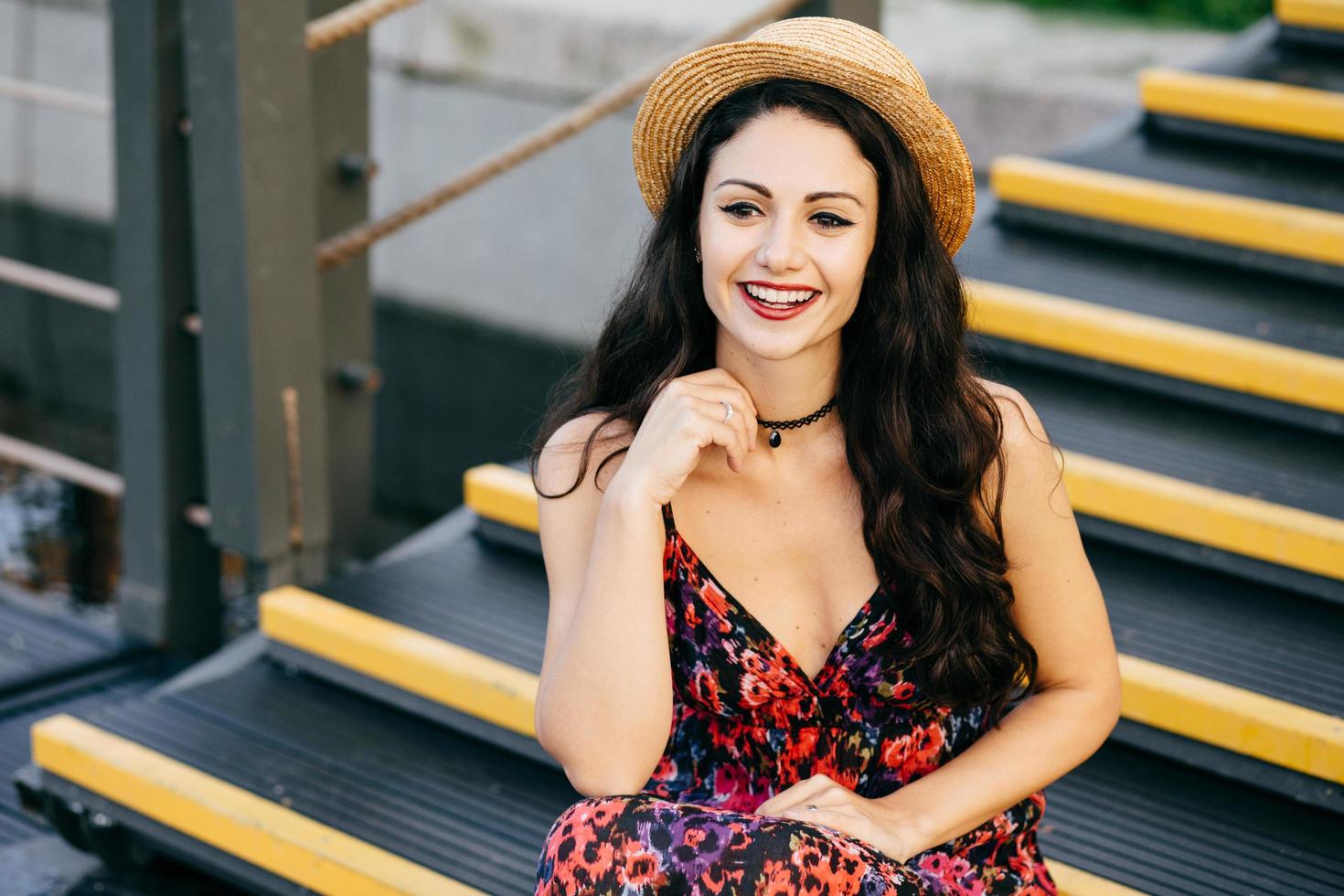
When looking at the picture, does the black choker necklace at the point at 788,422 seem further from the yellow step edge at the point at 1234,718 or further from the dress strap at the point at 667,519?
the yellow step edge at the point at 1234,718

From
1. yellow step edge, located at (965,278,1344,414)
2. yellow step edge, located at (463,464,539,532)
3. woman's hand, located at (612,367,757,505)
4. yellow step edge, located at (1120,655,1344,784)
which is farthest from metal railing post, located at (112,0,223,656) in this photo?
yellow step edge, located at (1120,655,1344,784)

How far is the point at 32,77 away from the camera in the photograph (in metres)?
5.75

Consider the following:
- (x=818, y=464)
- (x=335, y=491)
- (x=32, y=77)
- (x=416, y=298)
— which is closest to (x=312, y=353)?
(x=335, y=491)

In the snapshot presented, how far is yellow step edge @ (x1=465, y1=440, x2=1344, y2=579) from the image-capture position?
231cm

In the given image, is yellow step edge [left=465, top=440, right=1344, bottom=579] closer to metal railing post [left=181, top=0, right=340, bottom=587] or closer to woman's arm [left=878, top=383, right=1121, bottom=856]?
woman's arm [left=878, top=383, right=1121, bottom=856]

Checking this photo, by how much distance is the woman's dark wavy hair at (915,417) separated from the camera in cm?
167

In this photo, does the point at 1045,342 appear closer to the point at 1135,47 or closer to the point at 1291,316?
the point at 1291,316

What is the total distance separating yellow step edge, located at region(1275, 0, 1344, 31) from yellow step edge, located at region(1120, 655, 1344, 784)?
5.72 ft

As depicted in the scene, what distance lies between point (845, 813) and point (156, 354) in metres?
1.60

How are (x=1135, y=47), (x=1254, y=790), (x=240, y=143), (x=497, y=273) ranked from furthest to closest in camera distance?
(x=497, y=273)
(x=1135, y=47)
(x=240, y=143)
(x=1254, y=790)

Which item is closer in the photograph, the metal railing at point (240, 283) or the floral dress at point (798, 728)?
the floral dress at point (798, 728)

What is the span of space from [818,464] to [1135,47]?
3.26 meters

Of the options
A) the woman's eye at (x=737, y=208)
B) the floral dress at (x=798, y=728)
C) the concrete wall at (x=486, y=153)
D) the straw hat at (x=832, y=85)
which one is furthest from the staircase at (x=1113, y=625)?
the concrete wall at (x=486, y=153)

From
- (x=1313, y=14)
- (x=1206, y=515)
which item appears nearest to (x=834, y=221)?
(x=1206, y=515)
